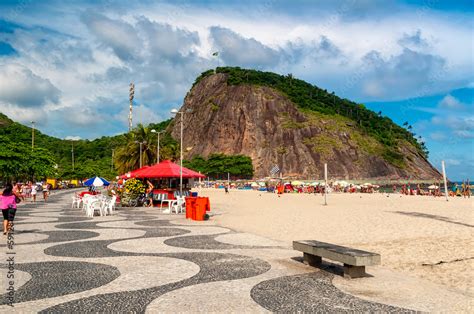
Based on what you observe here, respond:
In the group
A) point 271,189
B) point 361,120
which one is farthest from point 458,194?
point 361,120

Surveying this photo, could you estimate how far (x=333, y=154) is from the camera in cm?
11362

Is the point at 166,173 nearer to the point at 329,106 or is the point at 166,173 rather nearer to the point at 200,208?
the point at 200,208

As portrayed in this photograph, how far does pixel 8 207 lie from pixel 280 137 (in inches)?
4163

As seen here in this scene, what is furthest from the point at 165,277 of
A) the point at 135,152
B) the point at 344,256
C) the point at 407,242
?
the point at 135,152

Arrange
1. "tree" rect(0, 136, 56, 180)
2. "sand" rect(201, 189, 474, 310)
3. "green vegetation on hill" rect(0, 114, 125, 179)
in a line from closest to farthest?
1. "sand" rect(201, 189, 474, 310)
2. "tree" rect(0, 136, 56, 180)
3. "green vegetation on hill" rect(0, 114, 125, 179)

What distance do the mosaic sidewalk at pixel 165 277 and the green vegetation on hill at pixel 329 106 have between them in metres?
109

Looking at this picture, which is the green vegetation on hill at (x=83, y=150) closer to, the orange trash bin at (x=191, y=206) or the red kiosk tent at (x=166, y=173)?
the red kiosk tent at (x=166, y=173)

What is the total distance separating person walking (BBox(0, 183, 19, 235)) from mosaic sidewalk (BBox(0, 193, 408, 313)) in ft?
1.84

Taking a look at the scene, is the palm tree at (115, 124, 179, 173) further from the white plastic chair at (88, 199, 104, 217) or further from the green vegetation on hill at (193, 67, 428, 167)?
the green vegetation on hill at (193, 67, 428, 167)

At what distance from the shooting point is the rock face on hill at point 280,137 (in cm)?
11131

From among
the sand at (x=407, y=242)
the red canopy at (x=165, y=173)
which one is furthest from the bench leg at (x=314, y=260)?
the red canopy at (x=165, y=173)

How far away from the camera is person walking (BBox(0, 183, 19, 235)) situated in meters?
10.9

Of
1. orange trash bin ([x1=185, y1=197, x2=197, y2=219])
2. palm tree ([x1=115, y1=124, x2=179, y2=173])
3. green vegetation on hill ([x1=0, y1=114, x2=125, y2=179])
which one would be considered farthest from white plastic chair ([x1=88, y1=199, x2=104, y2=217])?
green vegetation on hill ([x1=0, y1=114, x2=125, y2=179])

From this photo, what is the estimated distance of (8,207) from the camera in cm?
1102
